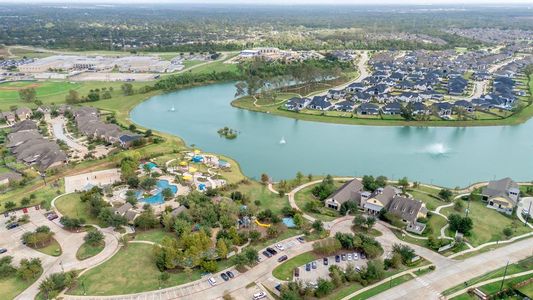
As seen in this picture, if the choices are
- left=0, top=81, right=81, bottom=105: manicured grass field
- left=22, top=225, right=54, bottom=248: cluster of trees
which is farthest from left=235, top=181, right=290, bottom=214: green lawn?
left=0, top=81, right=81, bottom=105: manicured grass field

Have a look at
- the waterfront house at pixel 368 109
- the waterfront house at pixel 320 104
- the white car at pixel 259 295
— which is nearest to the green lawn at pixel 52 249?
the white car at pixel 259 295

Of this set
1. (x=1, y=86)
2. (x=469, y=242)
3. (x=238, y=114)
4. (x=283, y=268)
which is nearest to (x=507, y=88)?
(x=238, y=114)

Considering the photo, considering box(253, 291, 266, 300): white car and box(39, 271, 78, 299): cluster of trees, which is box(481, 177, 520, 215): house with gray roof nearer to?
box(253, 291, 266, 300): white car

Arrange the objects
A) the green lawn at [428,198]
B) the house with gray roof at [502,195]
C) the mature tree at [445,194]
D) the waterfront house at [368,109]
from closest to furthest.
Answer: the house with gray roof at [502,195] → the green lawn at [428,198] → the mature tree at [445,194] → the waterfront house at [368,109]

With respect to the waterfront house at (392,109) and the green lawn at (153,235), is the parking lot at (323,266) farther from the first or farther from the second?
the waterfront house at (392,109)

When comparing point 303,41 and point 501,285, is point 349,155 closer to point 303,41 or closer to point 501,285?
point 501,285

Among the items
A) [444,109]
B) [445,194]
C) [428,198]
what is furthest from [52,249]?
[444,109]

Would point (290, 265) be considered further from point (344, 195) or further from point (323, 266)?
point (344, 195)
